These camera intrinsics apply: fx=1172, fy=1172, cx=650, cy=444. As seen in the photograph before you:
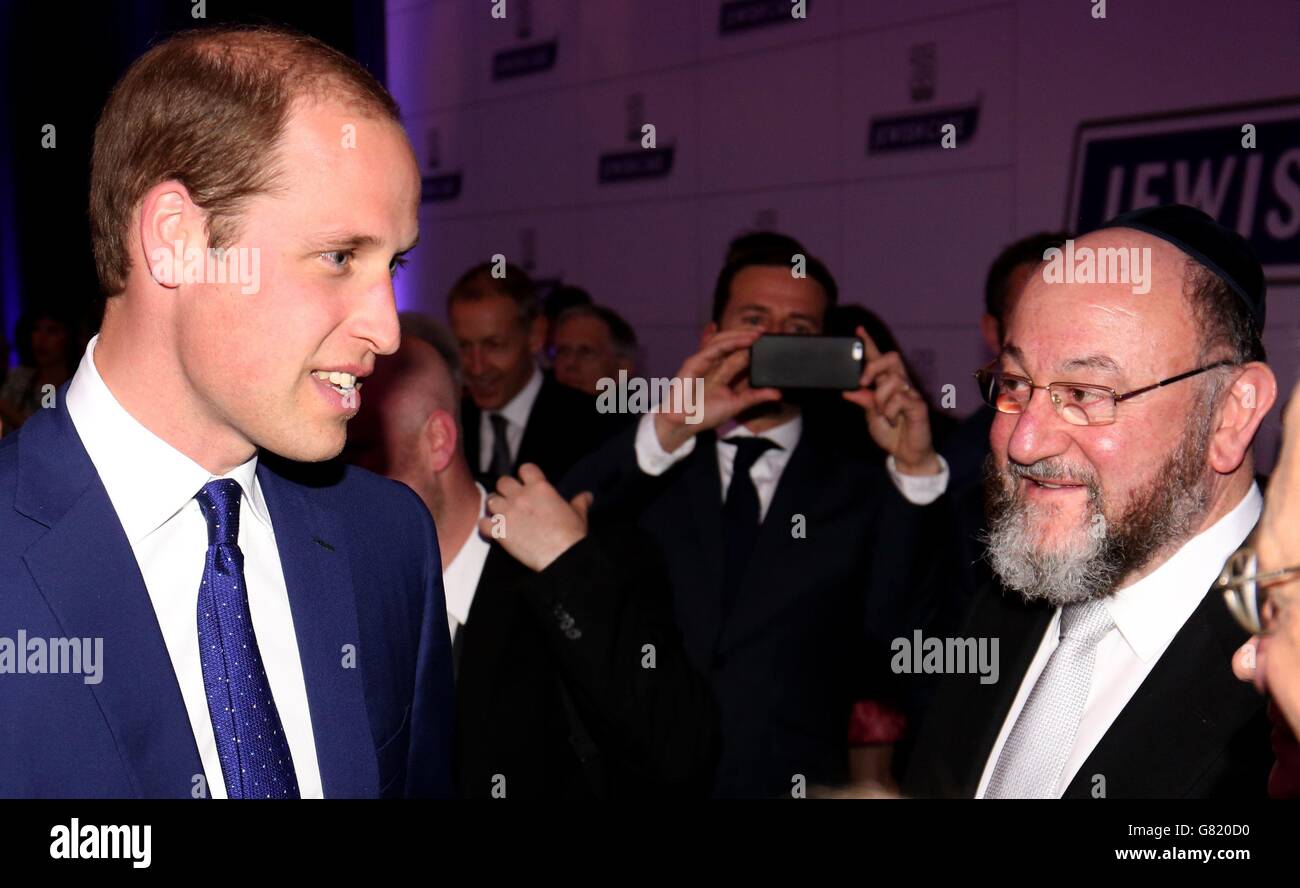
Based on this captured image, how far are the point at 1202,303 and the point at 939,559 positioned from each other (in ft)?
3.54

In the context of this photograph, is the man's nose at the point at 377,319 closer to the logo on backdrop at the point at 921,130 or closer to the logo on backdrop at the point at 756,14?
the logo on backdrop at the point at 921,130

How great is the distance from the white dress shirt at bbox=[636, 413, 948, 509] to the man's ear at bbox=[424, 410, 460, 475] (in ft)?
1.89

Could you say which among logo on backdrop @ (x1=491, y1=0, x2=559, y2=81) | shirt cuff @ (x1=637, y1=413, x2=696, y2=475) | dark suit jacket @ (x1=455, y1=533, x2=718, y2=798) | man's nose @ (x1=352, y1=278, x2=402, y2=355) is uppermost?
logo on backdrop @ (x1=491, y1=0, x2=559, y2=81)

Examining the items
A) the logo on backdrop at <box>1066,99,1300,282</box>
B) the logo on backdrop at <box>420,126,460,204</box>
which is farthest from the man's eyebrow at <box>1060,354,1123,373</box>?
the logo on backdrop at <box>420,126,460,204</box>

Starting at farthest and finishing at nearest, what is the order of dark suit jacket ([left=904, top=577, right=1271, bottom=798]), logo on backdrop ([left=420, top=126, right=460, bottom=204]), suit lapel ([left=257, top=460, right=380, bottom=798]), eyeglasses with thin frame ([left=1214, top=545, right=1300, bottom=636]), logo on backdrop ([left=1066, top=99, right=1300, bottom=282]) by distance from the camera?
logo on backdrop ([left=420, top=126, right=460, bottom=204]), logo on backdrop ([left=1066, top=99, right=1300, bottom=282]), dark suit jacket ([left=904, top=577, right=1271, bottom=798]), suit lapel ([left=257, top=460, right=380, bottom=798]), eyeglasses with thin frame ([left=1214, top=545, right=1300, bottom=636])

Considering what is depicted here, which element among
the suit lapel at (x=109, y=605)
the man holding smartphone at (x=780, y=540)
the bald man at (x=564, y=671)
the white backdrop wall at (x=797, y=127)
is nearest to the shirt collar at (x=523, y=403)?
the white backdrop wall at (x=797, y=127)

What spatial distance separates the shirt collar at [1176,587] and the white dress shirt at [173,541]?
1170 mm

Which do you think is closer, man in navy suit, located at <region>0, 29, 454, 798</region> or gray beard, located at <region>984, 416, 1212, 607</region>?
man in navy suit, located at <region>0, 29, 454, 798</region>

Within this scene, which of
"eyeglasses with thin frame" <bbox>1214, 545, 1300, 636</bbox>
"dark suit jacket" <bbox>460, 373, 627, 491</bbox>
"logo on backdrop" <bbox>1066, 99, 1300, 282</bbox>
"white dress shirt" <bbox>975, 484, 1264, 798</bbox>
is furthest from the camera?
"dark suit jacket" <bbox>460, 373, 627, 491</bbox>

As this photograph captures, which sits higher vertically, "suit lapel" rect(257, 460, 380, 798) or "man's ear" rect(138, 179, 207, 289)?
"man's ear" rect(138, 179, 207, 289)

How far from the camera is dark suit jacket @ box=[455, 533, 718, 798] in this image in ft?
7.20

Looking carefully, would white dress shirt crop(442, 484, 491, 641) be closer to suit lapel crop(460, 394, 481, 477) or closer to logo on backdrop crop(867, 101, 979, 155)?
suit lapel crop(460, 394, 481, 477)

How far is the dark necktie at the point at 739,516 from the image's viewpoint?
2.87m

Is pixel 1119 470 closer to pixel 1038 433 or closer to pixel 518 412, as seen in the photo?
pixel 1038 433
